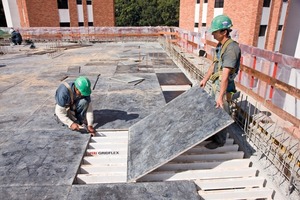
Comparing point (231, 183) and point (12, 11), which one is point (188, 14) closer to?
point (12, 11)

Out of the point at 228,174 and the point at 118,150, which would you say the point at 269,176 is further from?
the point at 118,150

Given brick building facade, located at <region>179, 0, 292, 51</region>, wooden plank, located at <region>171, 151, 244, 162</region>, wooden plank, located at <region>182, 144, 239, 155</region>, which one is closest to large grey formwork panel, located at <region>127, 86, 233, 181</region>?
wooden plank, located at <region>171, 151, 244, 162</region>

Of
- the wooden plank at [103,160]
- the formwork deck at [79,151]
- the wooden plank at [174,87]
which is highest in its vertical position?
the wooden plank at [174,87]

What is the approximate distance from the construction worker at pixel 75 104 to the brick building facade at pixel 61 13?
31.3 metres

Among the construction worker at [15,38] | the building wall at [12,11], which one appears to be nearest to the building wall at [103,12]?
the building wall at [12,11]

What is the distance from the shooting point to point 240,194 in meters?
3.02

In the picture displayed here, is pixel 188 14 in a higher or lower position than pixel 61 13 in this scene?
higher

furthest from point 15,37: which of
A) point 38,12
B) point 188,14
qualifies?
point 188,14

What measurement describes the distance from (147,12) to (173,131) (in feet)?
186

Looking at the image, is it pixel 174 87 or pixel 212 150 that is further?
pixel 174 87

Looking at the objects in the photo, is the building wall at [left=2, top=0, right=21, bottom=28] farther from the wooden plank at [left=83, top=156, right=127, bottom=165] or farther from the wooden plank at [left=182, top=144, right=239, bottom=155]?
the wooden plank at [left=182, top=144, right=239, bottom=155]

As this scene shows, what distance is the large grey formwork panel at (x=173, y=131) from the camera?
10.7 ft

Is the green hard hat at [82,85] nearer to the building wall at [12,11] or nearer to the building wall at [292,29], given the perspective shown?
the building wall at [292,29]

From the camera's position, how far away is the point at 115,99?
655 cm
